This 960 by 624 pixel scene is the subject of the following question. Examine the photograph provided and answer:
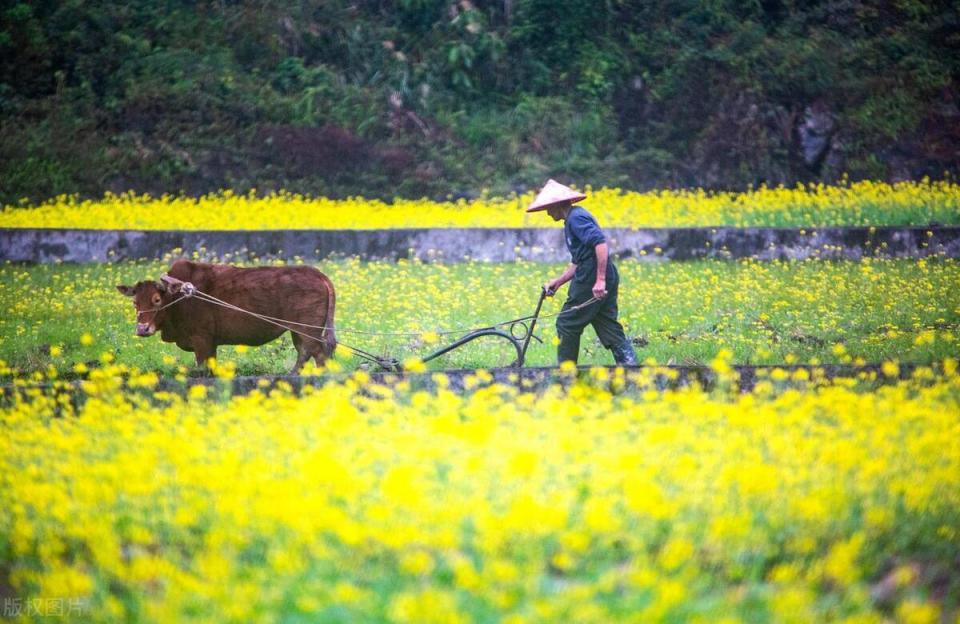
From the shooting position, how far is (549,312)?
39.5ft

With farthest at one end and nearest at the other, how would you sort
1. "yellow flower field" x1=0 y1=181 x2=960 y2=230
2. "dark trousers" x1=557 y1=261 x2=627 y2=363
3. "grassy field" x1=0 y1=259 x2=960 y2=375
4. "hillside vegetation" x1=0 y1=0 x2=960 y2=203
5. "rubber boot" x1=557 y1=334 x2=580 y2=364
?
"hillside vegetation" x1=0 y1=0 x2=960 y2=203 → "yellow flower field" x1=0 y1=181 x2=960 y2=230 → "grassy field" x1=0 y1=259 x2=960 y2=375 → "rubber boot" x1=557 y1=334 x2=580 y2=364 → "dark trousers" x1=557 y1=261 x2=627 y2=363

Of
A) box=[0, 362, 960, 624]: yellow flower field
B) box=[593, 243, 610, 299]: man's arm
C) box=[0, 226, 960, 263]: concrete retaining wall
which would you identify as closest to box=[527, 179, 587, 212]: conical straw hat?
box=[593, 243, 610, 299]: man's arm

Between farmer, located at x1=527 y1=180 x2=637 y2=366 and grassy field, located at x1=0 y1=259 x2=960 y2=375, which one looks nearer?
farmer, located at x1=527 y1=180 x2=637 y2=366

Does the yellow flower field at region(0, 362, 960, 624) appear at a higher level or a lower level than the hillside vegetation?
lower

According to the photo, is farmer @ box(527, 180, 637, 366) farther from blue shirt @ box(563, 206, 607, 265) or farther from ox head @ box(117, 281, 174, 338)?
ox head @ box(117, 281, 174, 338)

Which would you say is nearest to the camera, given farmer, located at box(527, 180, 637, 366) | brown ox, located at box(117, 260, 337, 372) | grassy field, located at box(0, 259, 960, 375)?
farmer, located at box(527, 180, 637, 366)

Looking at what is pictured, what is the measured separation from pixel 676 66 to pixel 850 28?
12.4 feet

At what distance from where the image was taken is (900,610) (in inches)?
153

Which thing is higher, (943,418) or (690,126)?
(690,126)

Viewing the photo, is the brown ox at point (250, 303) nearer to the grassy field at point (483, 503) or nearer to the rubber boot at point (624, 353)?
the grassy field at point (483, 503)

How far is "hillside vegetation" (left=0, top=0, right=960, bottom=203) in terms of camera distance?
21.6m

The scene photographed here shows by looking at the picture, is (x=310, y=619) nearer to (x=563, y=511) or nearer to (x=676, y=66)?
(x=563, y=511)

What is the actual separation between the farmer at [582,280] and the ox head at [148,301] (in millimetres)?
2790

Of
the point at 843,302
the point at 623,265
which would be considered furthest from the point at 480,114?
the point at 843,302
